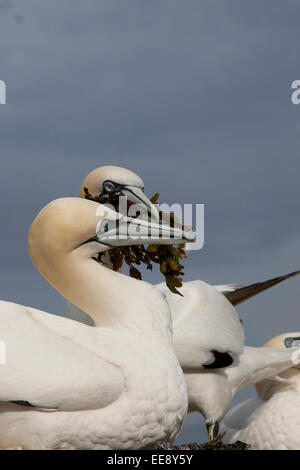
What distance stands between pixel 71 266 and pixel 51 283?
0.84ft

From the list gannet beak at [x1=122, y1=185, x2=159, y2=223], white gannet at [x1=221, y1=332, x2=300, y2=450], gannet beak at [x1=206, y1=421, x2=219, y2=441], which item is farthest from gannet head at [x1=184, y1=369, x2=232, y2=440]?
gannet beak at [x1=122, y1=185, x2=159, y2=223]

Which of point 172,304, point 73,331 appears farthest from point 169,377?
point 172,304

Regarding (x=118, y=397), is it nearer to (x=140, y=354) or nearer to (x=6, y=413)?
(x=140, y=354)

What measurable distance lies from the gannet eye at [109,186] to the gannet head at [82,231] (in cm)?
131

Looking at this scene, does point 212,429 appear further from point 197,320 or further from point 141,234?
point 141,234

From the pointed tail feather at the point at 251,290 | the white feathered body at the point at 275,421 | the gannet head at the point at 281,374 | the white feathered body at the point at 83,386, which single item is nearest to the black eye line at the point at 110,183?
the white feathered body at the point at 83,386

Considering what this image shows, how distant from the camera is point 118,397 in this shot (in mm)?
5352

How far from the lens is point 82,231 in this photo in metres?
5.65

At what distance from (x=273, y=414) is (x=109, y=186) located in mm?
2665

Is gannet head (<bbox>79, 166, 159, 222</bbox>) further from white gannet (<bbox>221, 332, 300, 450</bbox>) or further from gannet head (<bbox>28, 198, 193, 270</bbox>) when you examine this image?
white gannet (<bbox>221, 332, 300, 450</bbox>)

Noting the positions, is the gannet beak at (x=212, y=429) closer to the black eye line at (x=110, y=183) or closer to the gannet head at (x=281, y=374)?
the gannet head at (x=281, y=374)

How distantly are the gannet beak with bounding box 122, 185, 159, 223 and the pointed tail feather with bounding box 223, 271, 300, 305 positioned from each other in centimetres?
184

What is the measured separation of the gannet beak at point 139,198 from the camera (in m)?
6.93

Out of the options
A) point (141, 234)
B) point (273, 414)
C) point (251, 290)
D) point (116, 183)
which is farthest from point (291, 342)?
point (141, 234)
